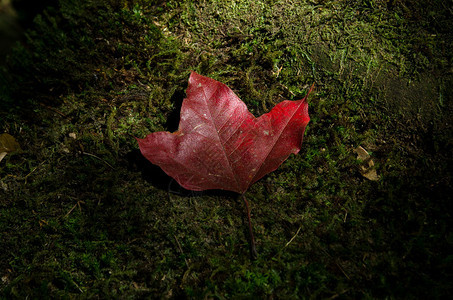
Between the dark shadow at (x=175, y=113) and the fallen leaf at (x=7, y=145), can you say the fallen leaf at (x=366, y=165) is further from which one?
the fallen leaf at (x=7, y=145)

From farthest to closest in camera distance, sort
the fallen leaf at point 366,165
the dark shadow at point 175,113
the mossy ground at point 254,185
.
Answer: the dark shadow at point 175,113, the fallen leaf at point 366,165, the mossy ground at point 254,185

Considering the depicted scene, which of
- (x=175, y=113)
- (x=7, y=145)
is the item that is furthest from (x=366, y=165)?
(x=7, y=145)

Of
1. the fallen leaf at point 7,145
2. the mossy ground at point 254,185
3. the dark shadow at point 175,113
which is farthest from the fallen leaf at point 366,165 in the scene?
the fallen leaf at point 7,145

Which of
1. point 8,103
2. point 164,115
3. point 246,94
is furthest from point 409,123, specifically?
point 8,103

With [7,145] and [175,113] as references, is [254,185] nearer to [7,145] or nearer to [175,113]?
[175,113]

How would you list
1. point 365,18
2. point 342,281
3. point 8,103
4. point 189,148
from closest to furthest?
point 342,281 → point 189,148 → point 365,18 → point 8,103

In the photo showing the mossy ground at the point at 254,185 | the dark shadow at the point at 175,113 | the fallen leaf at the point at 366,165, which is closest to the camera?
the mossy ground at the point at 254,185

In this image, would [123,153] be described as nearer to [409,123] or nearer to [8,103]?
[8,103]
